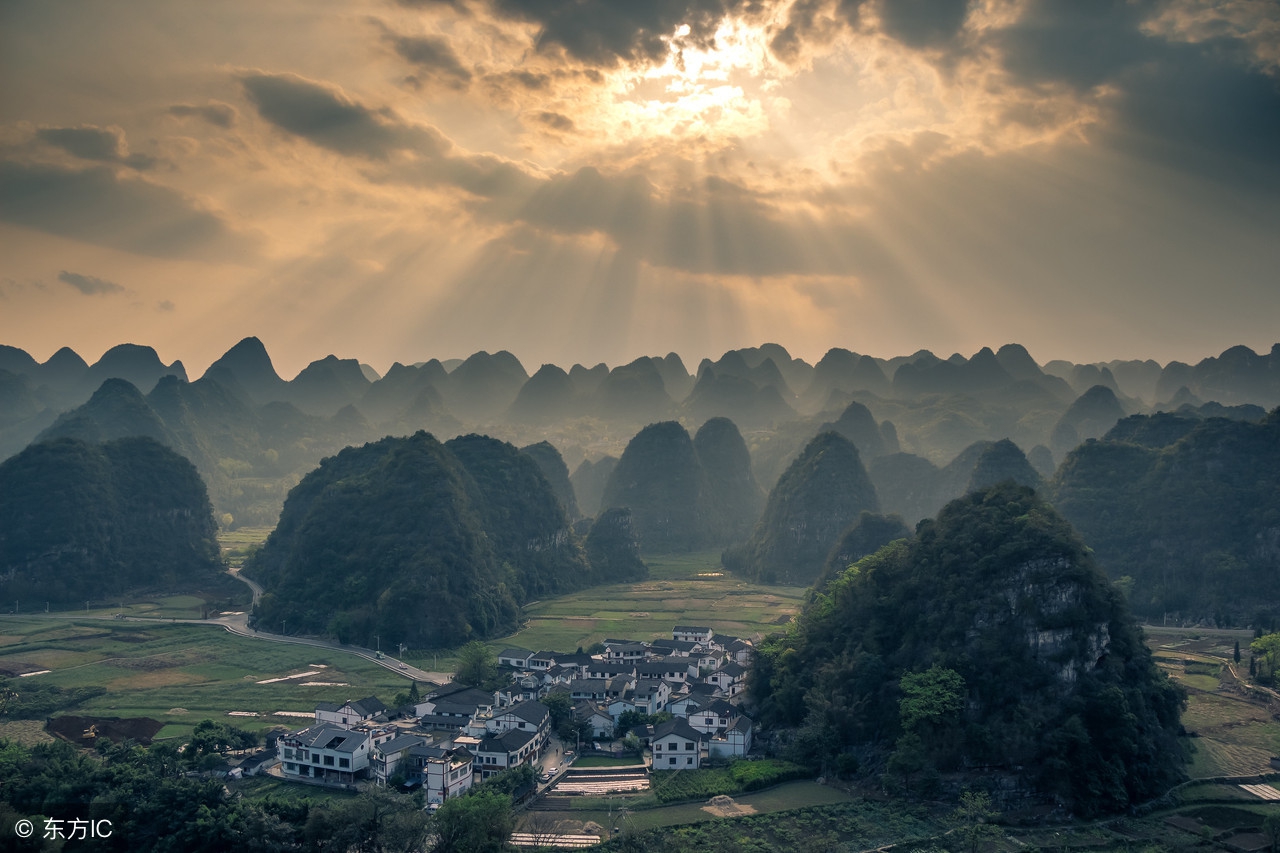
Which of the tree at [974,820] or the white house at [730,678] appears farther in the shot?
the white house at [730,678]

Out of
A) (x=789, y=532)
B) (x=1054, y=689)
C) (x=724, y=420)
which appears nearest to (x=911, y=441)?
(x=724, y=420)

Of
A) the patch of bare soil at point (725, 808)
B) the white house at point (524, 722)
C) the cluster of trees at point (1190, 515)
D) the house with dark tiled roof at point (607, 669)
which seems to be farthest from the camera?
the cluster of trees at point (1190, 515)

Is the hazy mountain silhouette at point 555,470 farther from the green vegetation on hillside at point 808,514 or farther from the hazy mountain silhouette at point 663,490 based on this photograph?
the green vegetation on hillside at point 808,514

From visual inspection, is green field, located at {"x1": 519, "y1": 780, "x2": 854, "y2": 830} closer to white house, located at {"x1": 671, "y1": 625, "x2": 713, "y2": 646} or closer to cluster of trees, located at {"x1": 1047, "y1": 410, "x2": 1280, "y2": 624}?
white house, located at {"x1": 671, "y1": 625, "x2": 713, "y2": 646}

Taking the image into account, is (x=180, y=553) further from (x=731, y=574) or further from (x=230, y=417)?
(x=230, y=417)

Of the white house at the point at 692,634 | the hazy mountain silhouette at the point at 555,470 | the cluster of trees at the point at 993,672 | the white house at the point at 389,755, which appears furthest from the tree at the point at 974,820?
the hazy mountain silhouette at the point at 555,470

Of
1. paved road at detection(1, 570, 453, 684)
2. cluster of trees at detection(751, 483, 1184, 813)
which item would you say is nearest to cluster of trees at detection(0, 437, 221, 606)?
paved road at detection(1, 570, 453, 684)
